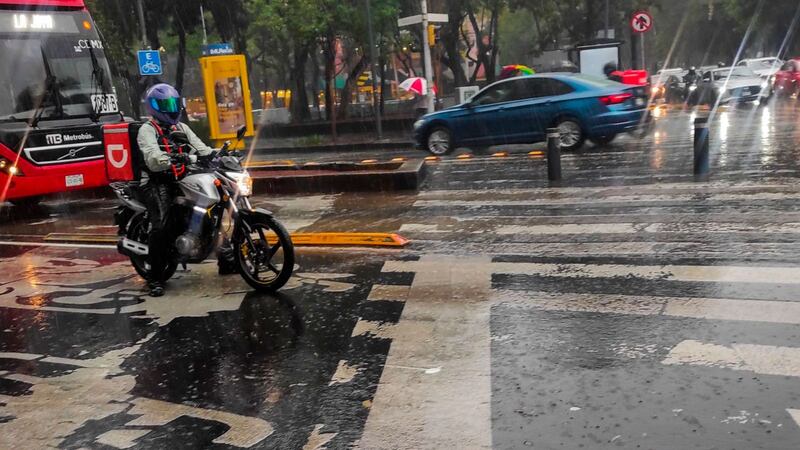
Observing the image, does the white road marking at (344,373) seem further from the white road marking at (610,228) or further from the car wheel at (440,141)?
the car wheel at (440,141)

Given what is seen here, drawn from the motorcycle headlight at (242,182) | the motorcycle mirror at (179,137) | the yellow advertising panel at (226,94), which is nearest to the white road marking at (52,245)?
the motorcycle mirror at (179,137)

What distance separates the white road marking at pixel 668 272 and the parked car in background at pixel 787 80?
80.6 ft

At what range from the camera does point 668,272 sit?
5.96m

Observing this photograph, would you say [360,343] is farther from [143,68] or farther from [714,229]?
[143,68]

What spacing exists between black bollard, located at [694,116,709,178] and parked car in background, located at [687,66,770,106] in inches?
665

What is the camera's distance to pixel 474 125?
1591 centimetres

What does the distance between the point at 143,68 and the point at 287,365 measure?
1591 cm

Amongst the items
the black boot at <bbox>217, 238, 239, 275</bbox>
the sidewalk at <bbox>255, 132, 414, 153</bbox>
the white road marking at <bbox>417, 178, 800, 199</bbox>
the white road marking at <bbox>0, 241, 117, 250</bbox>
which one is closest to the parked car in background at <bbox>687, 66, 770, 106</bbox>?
the sidewalk at <bbox>255, 132, 414, 153</bbox>

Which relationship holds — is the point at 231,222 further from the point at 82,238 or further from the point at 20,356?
the point at 82,238

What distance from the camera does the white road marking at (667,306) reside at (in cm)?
485

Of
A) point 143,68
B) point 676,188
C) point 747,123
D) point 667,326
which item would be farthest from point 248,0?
point 667,326

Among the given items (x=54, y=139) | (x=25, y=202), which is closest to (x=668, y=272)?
(x=54, y=139)

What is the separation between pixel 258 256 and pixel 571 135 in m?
9.97

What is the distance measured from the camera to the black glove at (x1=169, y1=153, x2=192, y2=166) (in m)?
6.16
